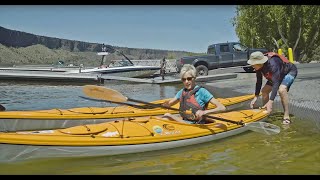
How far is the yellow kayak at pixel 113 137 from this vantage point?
4.98 metres

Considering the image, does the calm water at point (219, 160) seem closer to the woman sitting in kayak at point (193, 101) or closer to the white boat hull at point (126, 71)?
the woman sitting in kayak at point (193, 101)

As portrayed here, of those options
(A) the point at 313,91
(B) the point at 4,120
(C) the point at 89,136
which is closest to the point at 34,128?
(B) the point at 4,120

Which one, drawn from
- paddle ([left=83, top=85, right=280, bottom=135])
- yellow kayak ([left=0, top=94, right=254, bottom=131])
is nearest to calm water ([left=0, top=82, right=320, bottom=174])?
paddle ([left=83, top=85, right=280, bottom=135])

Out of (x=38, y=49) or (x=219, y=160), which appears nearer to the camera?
(x=219, y=160)

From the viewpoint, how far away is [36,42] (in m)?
147

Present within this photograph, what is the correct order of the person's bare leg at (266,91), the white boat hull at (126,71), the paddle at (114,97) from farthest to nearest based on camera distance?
the white boat hull at (126,71) < the person's bare leg at (266,91) < the paddle at (114,97)

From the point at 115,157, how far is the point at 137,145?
1.32 feet

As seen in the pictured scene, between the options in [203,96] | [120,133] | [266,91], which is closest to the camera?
[120,133]

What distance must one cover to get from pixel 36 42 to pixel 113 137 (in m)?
151

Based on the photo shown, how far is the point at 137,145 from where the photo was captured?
5730 millimetres

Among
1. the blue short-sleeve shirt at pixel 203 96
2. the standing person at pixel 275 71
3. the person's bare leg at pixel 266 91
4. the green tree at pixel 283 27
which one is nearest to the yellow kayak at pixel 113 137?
the blue short-sleeve shirt at pixel 203 96

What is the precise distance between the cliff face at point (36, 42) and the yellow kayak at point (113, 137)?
12488cm

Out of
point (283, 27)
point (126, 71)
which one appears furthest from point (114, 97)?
point (283, 27)

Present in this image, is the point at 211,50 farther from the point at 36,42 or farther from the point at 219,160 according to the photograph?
the point at 36,42
